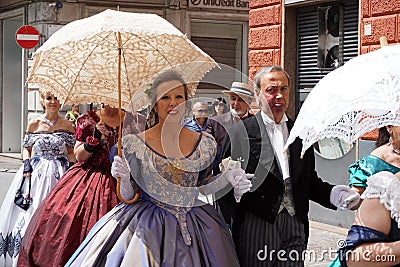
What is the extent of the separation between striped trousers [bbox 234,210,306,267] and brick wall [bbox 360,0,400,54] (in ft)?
13.5

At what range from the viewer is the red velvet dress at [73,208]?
17.5ft

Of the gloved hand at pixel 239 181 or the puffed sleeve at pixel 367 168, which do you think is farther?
the gloved hand at pixel 239 181

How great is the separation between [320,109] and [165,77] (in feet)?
4.31

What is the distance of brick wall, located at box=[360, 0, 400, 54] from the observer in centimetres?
777

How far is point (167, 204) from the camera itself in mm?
4066

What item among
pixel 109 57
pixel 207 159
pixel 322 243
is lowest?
pixel 322 243

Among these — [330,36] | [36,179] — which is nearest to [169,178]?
[36,179]

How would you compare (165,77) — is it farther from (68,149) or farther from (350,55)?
(350,55)

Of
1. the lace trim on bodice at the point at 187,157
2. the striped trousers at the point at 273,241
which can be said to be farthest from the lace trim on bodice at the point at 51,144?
the striped trousers at the point at 273,241

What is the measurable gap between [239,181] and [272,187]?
0.27 meters

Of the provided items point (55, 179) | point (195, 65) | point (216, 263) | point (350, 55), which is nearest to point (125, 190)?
point (216, 263)

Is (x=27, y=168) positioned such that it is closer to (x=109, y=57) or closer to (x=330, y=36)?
(x=109, y=57)

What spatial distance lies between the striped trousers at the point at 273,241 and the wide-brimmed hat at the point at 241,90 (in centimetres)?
Answer: 69

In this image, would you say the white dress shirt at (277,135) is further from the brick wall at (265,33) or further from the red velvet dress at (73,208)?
the brick wall at (265,33)
